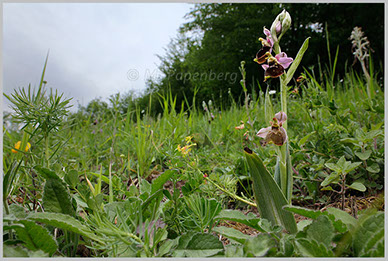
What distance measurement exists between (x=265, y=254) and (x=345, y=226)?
0.69 ft

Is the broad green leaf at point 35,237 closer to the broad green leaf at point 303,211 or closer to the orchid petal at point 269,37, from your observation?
the broad green leaf at point 303,211

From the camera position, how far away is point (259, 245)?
0.54 meters

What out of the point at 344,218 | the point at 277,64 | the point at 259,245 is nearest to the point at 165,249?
the point at 259,245

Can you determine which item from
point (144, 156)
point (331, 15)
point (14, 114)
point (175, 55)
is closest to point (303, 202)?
point (144, 156)

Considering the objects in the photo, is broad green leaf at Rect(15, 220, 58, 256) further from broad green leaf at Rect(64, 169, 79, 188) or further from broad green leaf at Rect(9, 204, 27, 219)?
broad green leaf at Rect(64, 169, 79, 188)

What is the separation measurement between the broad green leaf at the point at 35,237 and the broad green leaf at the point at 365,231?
0.64m

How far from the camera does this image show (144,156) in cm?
165

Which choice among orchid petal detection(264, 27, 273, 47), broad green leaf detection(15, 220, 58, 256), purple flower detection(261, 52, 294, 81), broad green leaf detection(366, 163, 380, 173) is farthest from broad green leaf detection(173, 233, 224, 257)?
broad green leaf detection(366, 163, 380, 173)

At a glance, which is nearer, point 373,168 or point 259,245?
point 259,245

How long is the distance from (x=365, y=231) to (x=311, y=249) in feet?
0.42

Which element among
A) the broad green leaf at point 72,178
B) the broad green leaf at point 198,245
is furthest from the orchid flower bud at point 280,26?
the broad green leaf at point 72,178

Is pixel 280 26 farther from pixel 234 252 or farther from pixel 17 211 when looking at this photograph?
pixel 17 211

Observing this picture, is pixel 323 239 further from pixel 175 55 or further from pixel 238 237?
pixel 175 55

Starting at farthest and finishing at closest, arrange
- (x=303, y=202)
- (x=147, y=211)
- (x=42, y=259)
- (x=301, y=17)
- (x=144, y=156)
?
(x=301, y=17), (x=144, y=156), (x=303, y=202), (x=147, y=211), (x=42, y=259)
